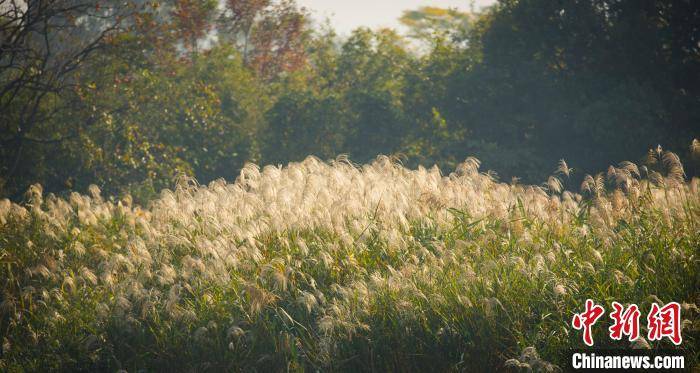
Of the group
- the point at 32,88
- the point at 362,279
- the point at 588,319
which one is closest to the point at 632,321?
the point at 588,319

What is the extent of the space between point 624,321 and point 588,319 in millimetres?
312

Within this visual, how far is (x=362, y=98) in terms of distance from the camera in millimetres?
20406

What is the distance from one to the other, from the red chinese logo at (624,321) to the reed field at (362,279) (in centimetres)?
11

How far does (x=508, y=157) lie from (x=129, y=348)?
1396cm

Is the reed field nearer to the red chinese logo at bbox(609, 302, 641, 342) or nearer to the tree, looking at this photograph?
the red chinese logo at bbox(609, 302, 641, 342)

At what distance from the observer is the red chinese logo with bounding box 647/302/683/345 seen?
18.6ft

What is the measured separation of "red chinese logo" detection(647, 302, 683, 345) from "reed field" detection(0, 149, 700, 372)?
11cm

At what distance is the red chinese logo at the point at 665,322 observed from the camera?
566cm

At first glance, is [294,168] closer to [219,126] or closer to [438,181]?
[438,181]

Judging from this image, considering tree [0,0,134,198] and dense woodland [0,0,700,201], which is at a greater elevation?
tree [0,0,134,198]

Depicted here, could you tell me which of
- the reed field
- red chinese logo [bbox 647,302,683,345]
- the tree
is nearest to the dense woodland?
the tree

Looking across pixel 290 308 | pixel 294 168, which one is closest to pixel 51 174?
pixel 294 168

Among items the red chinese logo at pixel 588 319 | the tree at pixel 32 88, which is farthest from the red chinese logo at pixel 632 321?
the tree at pixel 32 88

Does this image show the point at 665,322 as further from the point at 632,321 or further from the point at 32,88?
the point at 32,88
